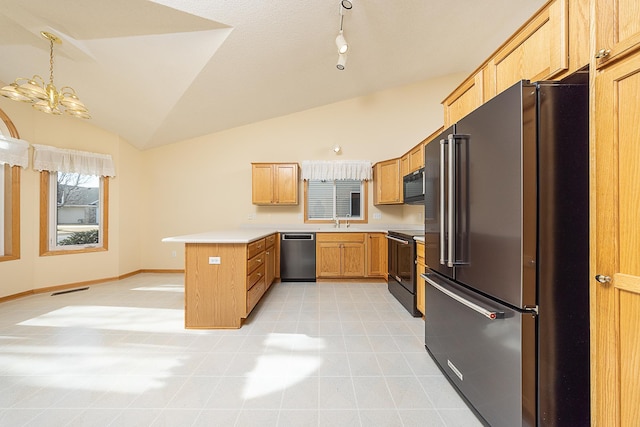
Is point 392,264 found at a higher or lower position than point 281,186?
lower

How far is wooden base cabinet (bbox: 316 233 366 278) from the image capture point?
4.28 metres

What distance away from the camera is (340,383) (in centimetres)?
169

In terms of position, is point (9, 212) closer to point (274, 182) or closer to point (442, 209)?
point (274, 182)

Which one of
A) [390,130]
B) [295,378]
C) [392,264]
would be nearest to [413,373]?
[295,378]

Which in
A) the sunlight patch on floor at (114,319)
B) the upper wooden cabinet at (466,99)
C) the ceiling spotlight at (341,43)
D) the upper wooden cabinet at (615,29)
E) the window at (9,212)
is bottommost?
the sunlight patch on floor at (114,319)

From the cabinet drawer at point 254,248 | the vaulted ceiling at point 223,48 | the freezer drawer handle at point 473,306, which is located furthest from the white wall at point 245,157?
the freezer drawer handle at point 473,306

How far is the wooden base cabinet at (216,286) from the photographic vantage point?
2.48 metres

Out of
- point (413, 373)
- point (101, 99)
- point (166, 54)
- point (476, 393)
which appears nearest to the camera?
point (476, 393)

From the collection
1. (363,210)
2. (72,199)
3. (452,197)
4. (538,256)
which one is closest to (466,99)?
(452,197)

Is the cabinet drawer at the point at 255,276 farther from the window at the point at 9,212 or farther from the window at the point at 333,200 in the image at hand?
the window at the point at 9,212

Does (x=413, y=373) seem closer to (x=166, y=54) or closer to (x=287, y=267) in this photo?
(x=287, y=267)

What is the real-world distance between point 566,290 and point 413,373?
45.5 inches

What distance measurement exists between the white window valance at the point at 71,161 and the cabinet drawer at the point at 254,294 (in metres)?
3.38

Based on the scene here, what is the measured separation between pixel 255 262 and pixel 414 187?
7.53 ft
